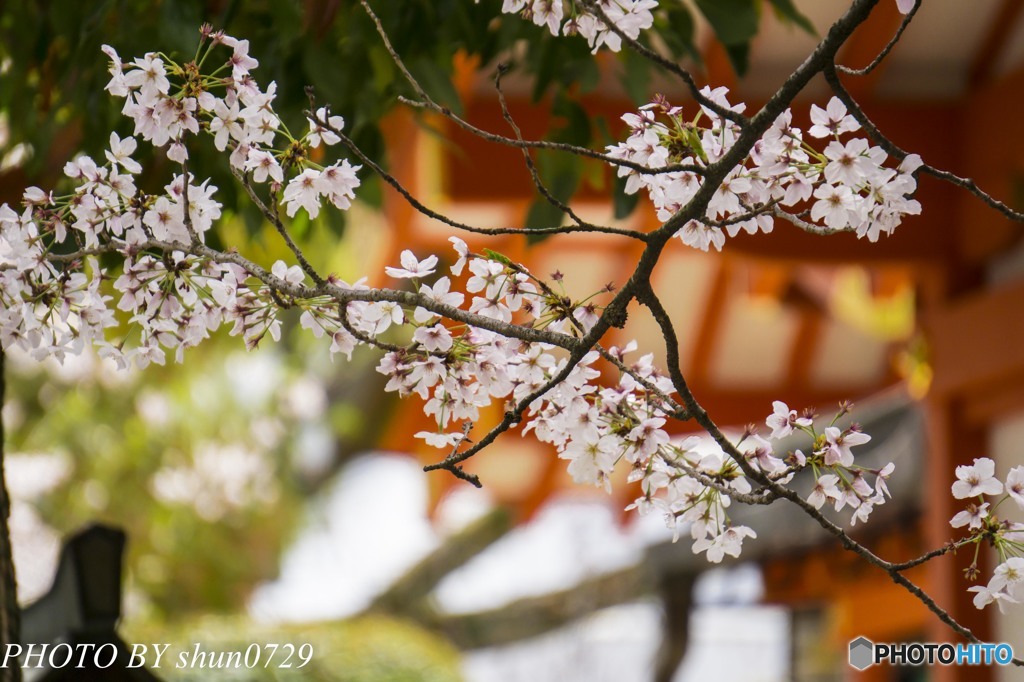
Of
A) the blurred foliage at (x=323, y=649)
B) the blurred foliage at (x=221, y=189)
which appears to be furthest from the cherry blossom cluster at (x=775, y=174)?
the blurred foliage at (x=323, y=649)

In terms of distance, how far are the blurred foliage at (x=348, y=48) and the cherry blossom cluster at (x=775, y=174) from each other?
0.54 meters

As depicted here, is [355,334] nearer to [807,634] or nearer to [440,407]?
[440,407]

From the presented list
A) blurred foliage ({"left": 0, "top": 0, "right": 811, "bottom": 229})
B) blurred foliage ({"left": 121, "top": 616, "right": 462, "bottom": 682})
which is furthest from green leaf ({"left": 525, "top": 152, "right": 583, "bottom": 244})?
blurred foliage ({"left": 121, "top": 616, "right": 462, "bottom": 682})

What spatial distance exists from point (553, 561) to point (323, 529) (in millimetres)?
1908

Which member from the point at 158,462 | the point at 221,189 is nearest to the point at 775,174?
the point at 221,189

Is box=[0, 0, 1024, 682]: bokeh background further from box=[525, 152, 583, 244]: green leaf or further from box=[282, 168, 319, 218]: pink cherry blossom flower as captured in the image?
box=[282, 168, 319, 218]: pink cherry blossom flower

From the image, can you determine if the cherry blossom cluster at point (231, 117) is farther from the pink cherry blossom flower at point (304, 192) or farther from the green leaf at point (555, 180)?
the green leaf at point (555, 180)

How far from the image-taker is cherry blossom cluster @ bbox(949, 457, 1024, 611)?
3.51 ft

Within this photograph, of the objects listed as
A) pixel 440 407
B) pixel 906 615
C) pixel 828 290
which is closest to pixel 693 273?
pixel 828 290

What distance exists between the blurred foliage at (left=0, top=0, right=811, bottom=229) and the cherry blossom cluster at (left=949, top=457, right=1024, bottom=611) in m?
0.72

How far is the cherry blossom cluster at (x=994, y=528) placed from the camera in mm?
1070

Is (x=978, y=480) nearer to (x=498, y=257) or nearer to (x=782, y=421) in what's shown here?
(x=782, y=421)

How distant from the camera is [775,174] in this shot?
1091 millimetres

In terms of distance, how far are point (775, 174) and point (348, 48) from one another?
80 cm
